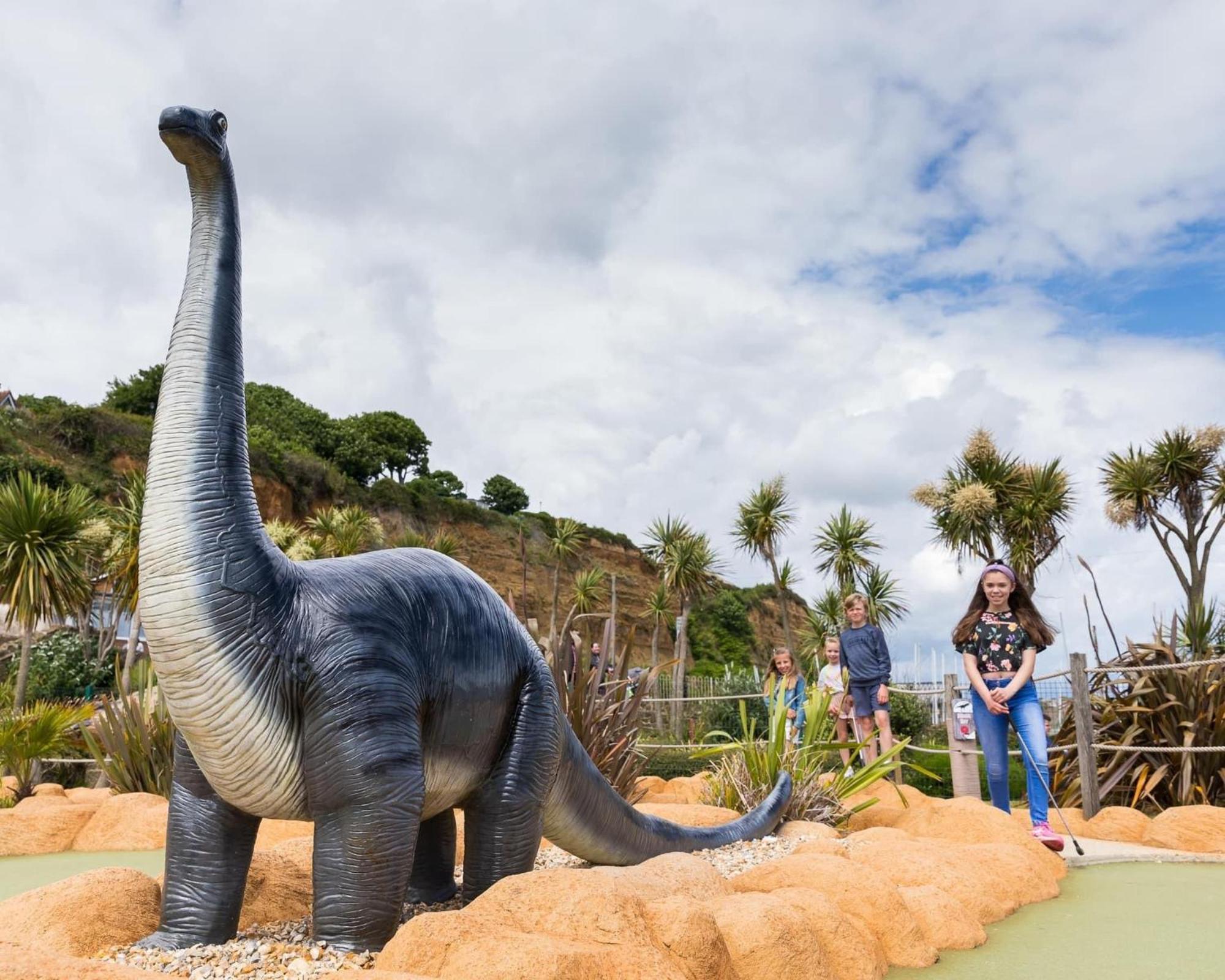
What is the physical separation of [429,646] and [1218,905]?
3181mm

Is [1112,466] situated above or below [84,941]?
above

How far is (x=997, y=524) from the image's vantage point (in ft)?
70.1

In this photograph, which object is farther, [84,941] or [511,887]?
[84,941]

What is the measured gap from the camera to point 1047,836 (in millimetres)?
4965

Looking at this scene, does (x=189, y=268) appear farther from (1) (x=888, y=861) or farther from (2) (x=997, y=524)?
(2) (x=997, y=524)

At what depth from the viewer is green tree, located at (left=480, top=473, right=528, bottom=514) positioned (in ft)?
162

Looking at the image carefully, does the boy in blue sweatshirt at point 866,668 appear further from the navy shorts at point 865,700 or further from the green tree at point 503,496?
the green tree at point 503,496

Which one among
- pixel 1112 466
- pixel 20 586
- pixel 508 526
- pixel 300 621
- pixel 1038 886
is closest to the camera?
pixel 300 621

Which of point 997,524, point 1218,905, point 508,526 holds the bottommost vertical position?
point 1218,905

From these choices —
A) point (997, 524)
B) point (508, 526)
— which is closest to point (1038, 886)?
point (997, 524)

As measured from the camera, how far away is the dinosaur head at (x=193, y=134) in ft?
8.09

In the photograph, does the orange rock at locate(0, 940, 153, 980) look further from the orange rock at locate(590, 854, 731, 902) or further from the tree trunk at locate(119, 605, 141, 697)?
the tree trunk at locate(119, 605, 141, 697)

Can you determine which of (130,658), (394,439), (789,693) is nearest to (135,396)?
(394,439)

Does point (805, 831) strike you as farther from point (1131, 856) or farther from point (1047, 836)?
point (1131, 856)
